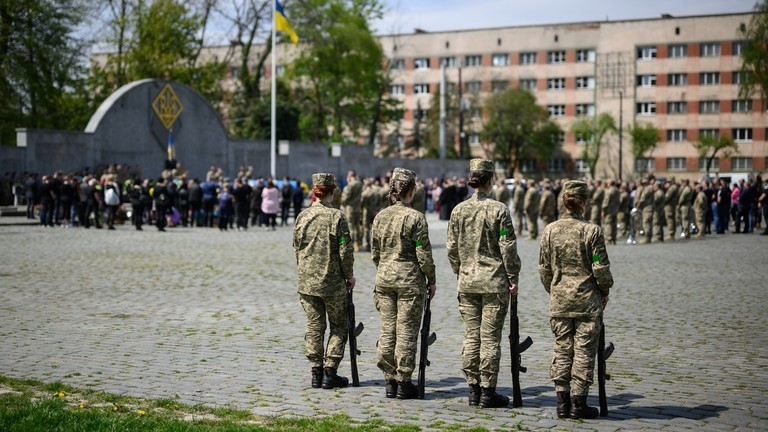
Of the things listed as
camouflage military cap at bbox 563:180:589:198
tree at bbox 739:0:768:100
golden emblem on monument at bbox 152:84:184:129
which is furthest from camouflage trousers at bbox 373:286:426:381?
golden emblem on monument at bbox 152:84:184:129

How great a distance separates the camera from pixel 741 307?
14.2 meters

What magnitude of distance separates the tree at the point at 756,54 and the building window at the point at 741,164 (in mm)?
51380

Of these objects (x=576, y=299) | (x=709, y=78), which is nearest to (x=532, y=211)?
(x=576, y=299)

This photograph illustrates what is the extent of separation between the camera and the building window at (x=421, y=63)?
338ft

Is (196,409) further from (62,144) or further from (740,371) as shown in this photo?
(62,144)

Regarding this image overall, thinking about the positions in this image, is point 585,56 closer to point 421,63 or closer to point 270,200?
point 421,63

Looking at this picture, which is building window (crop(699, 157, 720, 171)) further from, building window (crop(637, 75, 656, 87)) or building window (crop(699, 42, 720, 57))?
building window (crop(699, 42, 720, 57))

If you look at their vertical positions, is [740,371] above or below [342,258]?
below

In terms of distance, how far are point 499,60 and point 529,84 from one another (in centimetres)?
381

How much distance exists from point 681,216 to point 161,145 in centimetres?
2357

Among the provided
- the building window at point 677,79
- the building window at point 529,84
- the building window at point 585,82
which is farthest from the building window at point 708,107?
the building window at point 529,84

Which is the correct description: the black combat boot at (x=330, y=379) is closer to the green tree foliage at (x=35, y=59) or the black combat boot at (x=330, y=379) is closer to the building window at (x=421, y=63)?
the green tree foliage at (x=35, y=59)

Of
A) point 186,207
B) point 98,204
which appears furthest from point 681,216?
point 98,204

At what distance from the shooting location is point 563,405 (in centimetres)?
736
